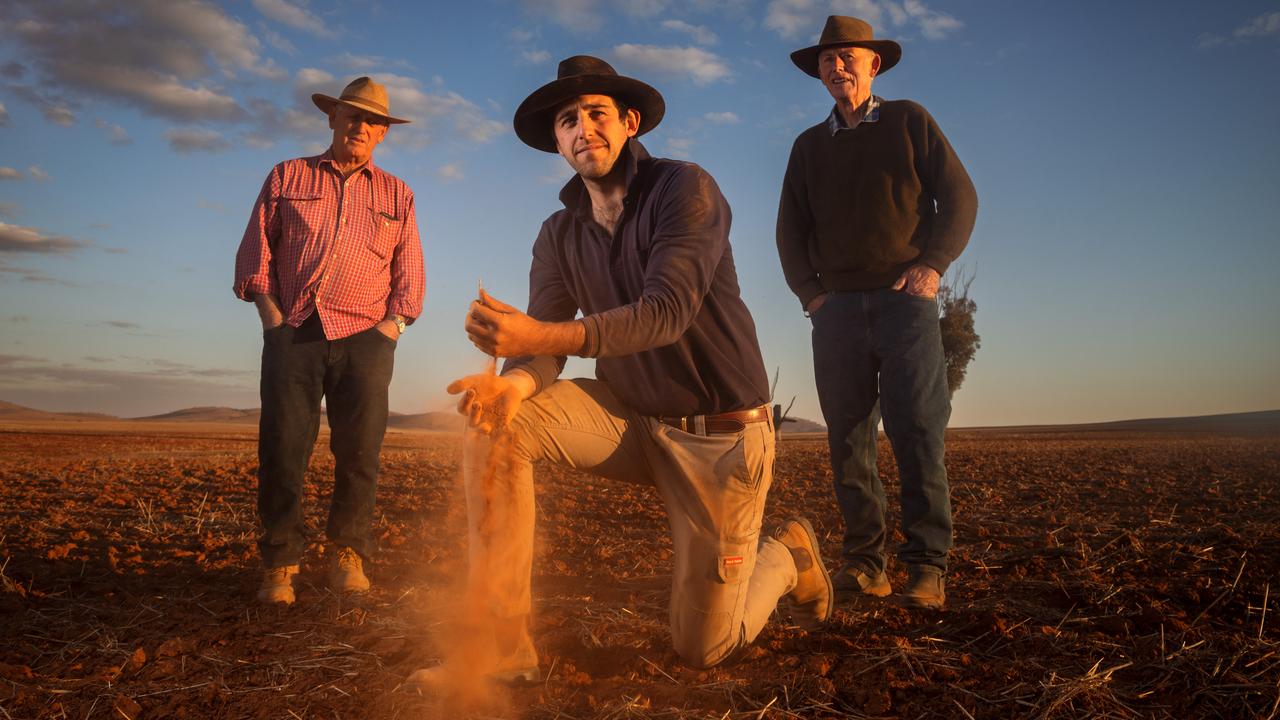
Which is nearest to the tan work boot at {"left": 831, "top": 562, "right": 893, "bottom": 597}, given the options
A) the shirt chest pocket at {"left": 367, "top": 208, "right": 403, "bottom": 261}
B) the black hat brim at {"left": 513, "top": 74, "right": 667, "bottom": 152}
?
the black hat brim at {"left": 513, "top": 74, "right": 667, "bottom": 152}

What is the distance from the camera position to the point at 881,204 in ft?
12.6

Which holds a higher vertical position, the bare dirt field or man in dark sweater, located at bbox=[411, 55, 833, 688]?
man in dark sweater, located at bbox=[411, 55, 833, 688]

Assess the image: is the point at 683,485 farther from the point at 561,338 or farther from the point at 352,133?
the point at 352,133

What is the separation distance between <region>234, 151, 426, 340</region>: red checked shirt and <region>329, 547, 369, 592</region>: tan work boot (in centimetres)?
109

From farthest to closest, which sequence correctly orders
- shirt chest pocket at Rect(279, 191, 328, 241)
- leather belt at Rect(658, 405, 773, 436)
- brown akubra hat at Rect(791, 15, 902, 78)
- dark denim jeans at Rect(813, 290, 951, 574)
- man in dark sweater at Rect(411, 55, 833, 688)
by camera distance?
shirt chest pocket at Rect(279, 191, 328, 241) < brown akubra hat at Rect(791, 15, 902, 78) < dark denim jeans at Rect(813, 290, 951, 574) < leather belt at Rect(658, 405, 773, 436) < man in dark sweater at Rect(411, 55, 833, 688)

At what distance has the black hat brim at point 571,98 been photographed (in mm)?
2939

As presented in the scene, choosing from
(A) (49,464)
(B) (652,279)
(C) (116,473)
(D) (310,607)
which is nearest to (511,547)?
(B) (652,279)

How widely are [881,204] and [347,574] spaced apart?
3.10 metres

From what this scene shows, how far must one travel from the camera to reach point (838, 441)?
12.9 ft

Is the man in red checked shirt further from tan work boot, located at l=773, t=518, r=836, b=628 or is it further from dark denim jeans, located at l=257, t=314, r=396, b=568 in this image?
tan work boot, located at l=773, t=518, r=836, b=628

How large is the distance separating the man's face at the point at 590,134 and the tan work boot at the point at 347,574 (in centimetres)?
234

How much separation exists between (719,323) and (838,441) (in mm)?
1268

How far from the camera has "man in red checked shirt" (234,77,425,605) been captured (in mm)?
3998

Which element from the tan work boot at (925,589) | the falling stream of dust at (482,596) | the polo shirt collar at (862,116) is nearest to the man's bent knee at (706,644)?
the falling stream of dust at (482,596)
